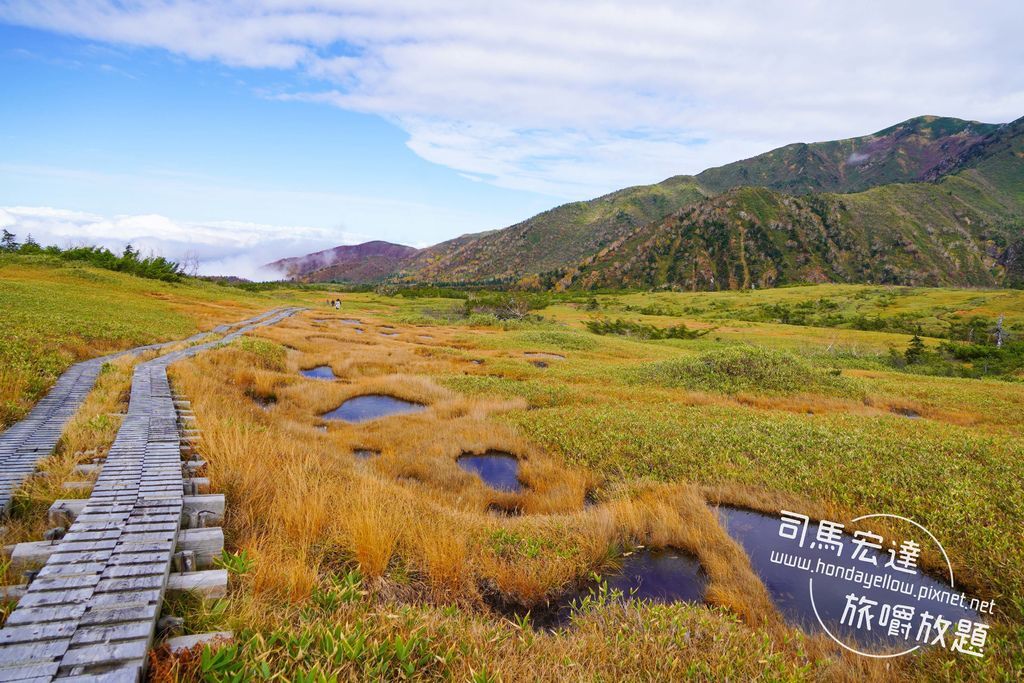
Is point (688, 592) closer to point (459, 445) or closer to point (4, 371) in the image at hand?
point (459, 445)

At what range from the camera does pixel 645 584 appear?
6.57 meters

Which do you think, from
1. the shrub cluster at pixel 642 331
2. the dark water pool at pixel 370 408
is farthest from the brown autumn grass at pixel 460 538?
the shrub cluster at pixel 642 331

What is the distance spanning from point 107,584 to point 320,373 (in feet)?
71.4

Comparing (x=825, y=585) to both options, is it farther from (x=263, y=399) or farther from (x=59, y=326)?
(x=59, y=326)

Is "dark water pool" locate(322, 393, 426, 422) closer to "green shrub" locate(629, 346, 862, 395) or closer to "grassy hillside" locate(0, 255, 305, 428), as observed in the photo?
"grassy hillside" locate(0, 255, 305, 428)

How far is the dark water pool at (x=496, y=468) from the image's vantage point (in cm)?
1080

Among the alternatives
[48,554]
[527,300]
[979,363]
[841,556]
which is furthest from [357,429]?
[527,300]

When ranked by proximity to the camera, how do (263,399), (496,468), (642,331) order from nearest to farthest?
1. (496,468)
2. (263,399)
3. (642,331)

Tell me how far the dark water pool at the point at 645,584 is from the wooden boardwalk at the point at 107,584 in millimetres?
3711

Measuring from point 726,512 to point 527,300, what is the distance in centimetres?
6590

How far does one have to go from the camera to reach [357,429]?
14039 mm

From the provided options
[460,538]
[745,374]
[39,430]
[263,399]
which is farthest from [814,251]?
[39,430]

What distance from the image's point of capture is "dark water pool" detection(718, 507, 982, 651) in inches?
228

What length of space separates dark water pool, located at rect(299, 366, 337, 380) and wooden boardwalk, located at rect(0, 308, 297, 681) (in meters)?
17.2
